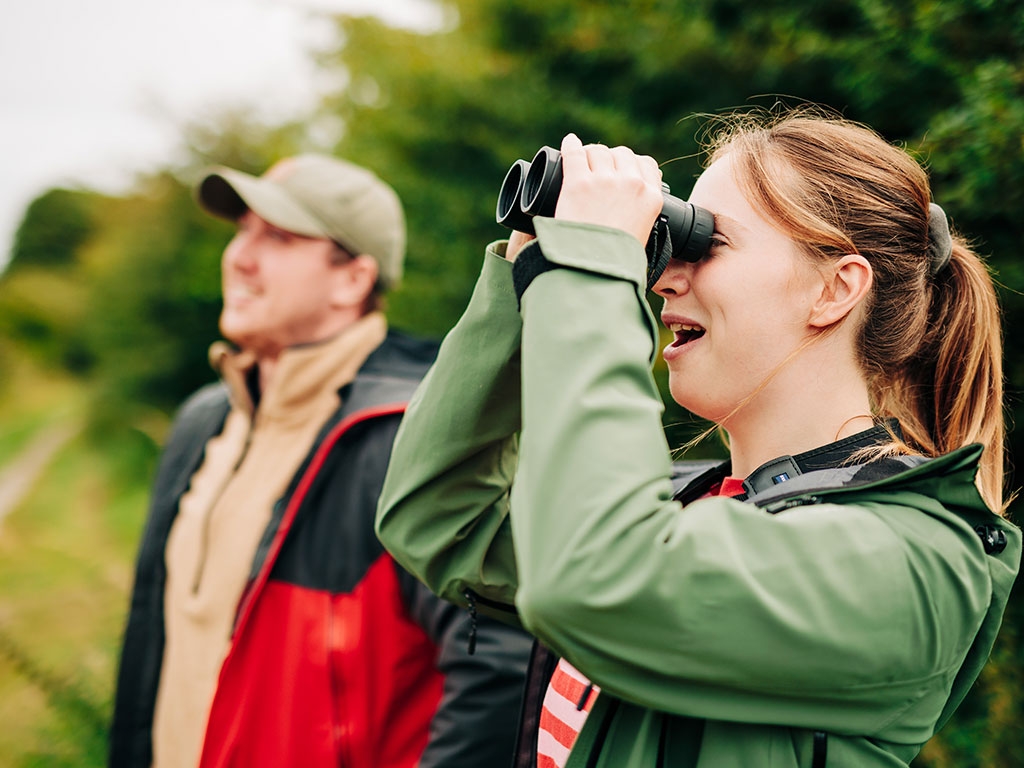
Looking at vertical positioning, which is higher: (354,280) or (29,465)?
(354,280)

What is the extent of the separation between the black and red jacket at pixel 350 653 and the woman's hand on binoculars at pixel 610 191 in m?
1.02

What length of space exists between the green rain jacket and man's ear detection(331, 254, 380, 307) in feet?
5.24

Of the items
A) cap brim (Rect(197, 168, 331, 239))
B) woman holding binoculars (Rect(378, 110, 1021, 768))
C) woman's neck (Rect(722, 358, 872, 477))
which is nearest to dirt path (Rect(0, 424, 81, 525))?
cap brim (Rect(197, 168, 331, 239))

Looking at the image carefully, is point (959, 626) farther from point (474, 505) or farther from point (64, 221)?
point (64, 221)

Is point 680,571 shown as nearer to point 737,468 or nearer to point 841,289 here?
point 737,468

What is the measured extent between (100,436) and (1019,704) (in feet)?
45.5

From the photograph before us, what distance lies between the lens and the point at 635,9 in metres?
4.21

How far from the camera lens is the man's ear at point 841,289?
53.5 inches

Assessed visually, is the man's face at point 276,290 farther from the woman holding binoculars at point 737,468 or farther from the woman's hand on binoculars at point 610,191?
the woman's hand on binoculars at point 610,191

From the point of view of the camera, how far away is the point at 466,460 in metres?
1.54

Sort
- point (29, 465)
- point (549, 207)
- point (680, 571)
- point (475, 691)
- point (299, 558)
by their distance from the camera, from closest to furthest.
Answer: point (680, 571) → point (549, 207) → point (475, 691) → point (299, 558) → point (29, 465)

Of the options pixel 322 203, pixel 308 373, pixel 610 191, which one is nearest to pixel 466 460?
pixel 610 191

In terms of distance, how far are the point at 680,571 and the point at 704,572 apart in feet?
0.09

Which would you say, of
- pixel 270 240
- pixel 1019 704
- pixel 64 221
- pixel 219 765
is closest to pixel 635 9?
pixel 270 240
